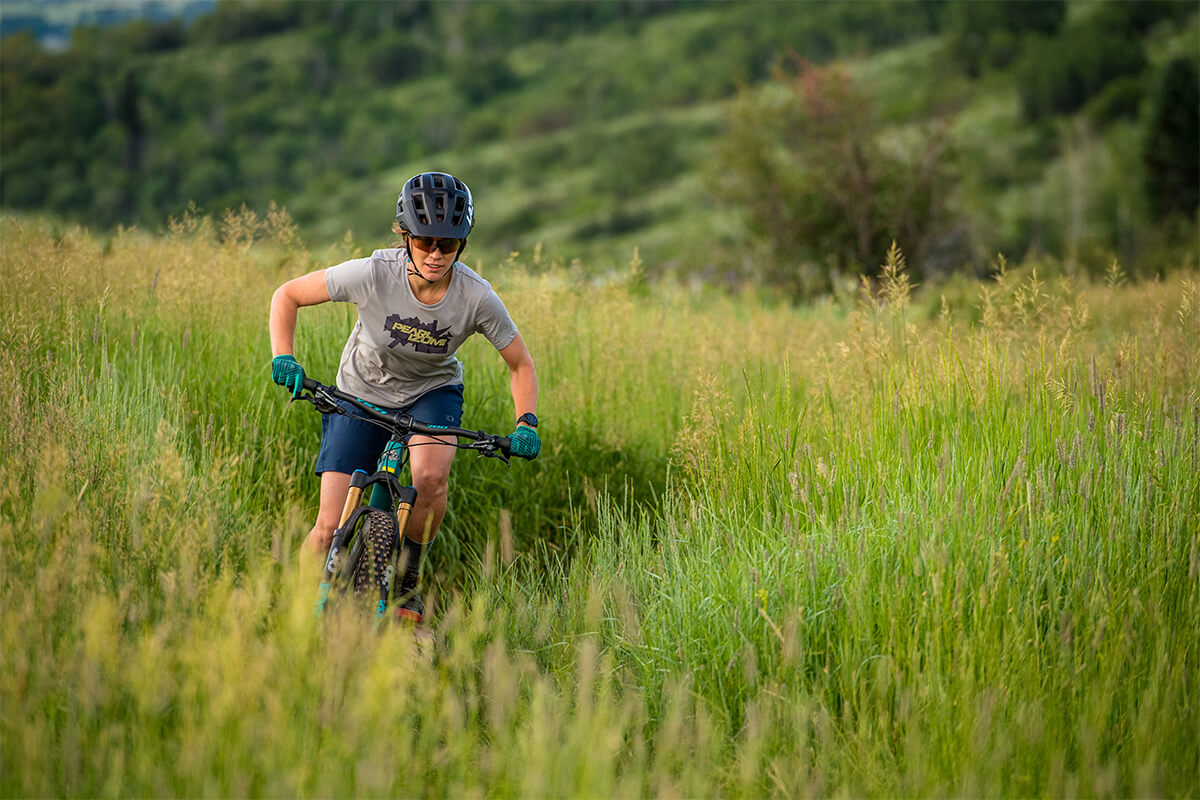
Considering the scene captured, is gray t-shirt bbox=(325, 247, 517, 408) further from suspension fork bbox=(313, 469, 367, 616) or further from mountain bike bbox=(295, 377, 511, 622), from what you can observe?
suspension fork bbox=(313, 469, 367, 616)

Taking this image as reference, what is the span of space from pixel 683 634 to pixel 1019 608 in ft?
4.26

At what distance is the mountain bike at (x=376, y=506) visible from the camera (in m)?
4.18

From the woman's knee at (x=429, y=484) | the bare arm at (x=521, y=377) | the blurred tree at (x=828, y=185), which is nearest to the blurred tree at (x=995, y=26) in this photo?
the blurred tree at (x=828, y=185)

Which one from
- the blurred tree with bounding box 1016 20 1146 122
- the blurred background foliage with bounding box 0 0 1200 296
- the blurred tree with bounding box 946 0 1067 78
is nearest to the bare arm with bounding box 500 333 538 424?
the blurred background foliage with bounding box 0 0 1200 296

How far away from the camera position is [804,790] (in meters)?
3.14

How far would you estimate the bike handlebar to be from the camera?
431 centimetres

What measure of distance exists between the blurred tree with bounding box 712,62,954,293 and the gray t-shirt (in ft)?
48.7

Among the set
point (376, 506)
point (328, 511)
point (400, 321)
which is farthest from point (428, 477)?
point (400, 321)

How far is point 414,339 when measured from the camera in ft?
15.7

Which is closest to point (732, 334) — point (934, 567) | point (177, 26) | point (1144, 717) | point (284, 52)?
point (934, 567)

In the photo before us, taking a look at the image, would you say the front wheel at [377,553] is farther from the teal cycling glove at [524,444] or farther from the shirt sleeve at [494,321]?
the shirt sleeve at [494,321]

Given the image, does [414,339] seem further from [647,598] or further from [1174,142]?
[1174,142]

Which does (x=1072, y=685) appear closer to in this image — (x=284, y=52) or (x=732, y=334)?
(x=732, y=334)

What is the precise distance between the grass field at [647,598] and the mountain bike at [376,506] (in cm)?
33
